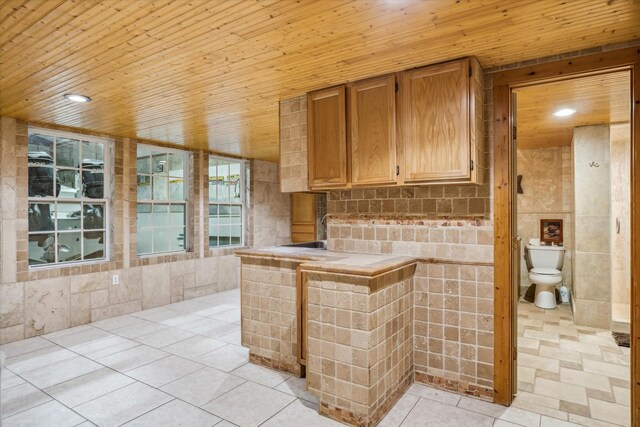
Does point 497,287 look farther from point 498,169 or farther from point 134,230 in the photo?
point 134,230

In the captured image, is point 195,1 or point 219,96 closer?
point 195,1

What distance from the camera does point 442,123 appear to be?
7.95ft

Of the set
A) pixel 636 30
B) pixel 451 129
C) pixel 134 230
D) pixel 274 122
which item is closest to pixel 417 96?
pixel 451 129

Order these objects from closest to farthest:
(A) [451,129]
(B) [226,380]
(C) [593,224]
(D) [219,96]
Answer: (A) [451,129]
(B) [226,380]
(D) [219,96]
(C) [593,224]

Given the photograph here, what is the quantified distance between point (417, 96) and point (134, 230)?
13.3ft

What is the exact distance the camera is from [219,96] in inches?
128

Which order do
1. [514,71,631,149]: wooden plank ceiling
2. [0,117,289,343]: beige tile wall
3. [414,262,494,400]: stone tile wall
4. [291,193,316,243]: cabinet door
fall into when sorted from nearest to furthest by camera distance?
[414,262,494,400]: stone tile wall
[514,71,631,149]: wooden plank ceiling
[0,117,289,343]: beige tile wall
[291,193,316,243]: cabinet door

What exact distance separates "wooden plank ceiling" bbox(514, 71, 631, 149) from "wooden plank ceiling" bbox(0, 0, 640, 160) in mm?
644

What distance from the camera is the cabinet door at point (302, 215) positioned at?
727 cm

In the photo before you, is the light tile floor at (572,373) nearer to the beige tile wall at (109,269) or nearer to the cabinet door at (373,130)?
the cabinet door at (373,130)

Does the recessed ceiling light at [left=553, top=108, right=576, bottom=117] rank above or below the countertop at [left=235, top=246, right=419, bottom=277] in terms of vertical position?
above

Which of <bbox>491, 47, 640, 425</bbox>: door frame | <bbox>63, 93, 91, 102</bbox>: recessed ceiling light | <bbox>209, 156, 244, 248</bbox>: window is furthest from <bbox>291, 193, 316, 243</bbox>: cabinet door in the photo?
<bbox>491, 47, 640, 425</bbox>: door frame

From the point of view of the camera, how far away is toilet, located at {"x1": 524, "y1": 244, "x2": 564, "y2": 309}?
465 cm

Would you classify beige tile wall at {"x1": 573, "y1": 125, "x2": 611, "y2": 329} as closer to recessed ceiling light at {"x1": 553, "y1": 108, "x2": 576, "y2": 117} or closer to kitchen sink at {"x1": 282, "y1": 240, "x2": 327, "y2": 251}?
recessed ceiling light at {"x1": 553, "y1": 108, "x2": 576, "y2": 117}
